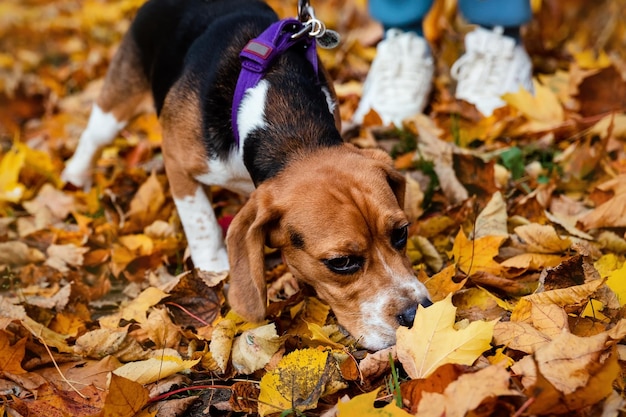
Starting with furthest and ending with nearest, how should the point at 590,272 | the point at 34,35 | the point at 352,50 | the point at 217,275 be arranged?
1. the point at 34,35
2. the point at 352,50
3. the point at 217,275
4. the point at 590,272

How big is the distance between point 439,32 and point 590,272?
390 centimetres

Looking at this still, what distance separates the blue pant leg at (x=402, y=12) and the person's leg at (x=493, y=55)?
0.93ft

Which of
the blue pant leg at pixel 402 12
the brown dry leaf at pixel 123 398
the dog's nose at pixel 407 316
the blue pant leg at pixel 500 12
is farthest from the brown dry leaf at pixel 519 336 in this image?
the blue pant leg at pixel 402 12

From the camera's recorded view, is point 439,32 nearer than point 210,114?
No

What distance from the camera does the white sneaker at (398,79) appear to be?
484 cm

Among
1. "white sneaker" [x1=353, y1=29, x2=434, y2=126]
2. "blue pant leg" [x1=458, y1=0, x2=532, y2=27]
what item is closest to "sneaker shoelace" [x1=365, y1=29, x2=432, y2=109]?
"white sneaker" [x1=353, y1=29, x2=434, y2=126]

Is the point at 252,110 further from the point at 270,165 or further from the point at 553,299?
the point at 553,299

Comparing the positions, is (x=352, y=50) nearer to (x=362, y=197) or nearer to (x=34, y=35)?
(x=362, y=197)

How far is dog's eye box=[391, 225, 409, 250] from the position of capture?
9.12ft

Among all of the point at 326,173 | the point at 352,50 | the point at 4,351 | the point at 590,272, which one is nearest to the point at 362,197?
the point at 326,173

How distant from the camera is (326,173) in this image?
2.78 meters

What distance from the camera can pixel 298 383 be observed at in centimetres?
242

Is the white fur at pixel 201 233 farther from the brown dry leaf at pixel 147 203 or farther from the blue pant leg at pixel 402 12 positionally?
the blue pant leg at pixel 402 12

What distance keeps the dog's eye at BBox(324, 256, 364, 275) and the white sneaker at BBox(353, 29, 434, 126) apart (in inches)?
87.2
